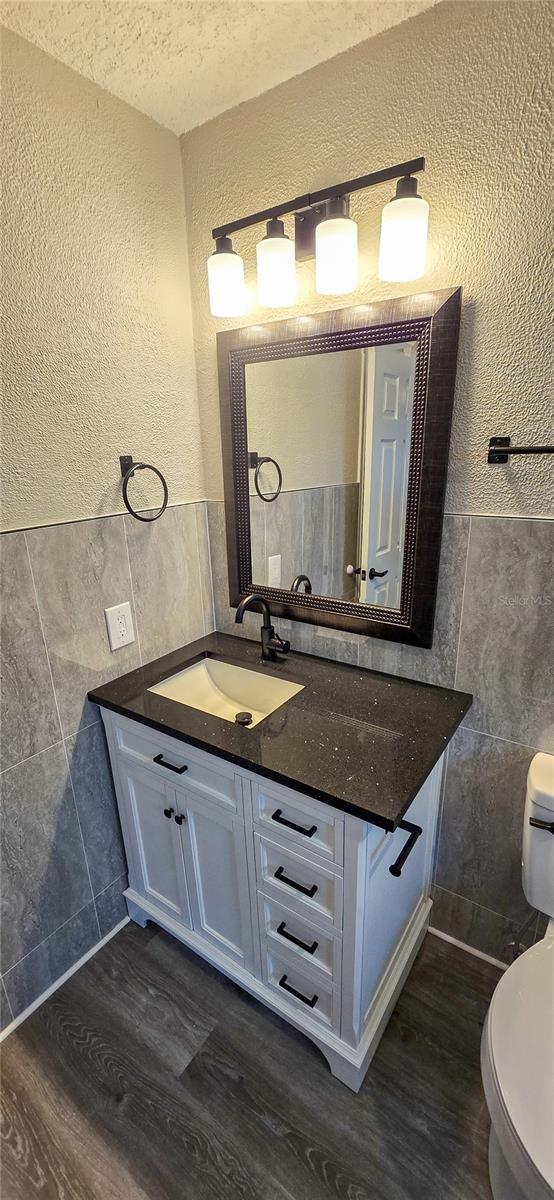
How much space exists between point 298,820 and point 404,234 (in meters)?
1.26

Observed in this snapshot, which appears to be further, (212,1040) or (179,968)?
(179,968)

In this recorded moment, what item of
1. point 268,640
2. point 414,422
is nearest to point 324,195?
point 414,422

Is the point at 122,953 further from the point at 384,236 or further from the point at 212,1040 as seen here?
the point at 384,236

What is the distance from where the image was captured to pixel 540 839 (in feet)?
3.71

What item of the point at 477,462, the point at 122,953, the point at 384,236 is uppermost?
the point at 384,236

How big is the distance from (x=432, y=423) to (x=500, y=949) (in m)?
1.48

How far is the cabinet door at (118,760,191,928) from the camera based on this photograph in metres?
1.37

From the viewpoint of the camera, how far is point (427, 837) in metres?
1.42

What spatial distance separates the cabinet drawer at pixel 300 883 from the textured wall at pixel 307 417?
95cm

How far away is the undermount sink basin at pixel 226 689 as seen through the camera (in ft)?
4.81

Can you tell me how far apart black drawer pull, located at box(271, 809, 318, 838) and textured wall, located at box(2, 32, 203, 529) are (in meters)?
0.89

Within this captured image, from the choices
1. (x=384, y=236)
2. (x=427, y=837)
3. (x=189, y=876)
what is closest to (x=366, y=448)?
(x=384, y=236)

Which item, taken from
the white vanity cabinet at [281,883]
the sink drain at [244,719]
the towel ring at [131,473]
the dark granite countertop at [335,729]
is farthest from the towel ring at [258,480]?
the white vanity cabinet at [281,883]

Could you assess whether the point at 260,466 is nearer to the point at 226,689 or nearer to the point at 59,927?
the point at 226,689
